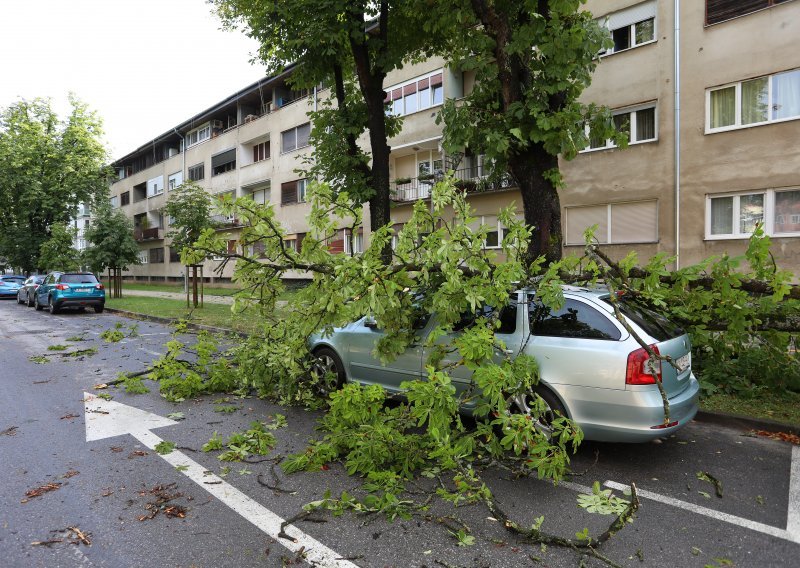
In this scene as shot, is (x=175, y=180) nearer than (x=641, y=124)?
No

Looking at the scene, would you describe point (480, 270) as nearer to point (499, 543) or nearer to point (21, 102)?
point (499, 543)

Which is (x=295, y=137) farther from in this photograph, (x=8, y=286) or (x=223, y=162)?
(x=8, y=286)

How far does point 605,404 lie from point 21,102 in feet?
154

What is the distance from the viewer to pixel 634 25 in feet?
52.5

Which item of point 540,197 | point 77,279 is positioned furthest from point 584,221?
point 77,279

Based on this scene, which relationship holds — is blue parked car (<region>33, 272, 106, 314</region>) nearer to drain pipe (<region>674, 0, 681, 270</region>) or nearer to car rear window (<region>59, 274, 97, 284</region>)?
car rear window (<region>59, 274, 97, 284</region>)

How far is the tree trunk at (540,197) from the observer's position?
24.1 feet

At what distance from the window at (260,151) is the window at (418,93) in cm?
1236

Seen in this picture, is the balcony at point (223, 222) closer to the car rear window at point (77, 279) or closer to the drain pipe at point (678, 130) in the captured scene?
the car rear window at point (77, 279)

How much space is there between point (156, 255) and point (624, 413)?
48745 millimetres

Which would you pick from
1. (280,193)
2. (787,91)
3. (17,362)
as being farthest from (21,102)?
(787,91)

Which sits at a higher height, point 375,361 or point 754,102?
point 754,102

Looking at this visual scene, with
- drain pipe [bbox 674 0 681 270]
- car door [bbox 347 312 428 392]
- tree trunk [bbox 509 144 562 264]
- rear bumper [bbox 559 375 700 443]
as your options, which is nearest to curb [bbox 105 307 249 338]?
car door [bbox 347 312 428 392]

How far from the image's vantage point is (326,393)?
608 centimetres
